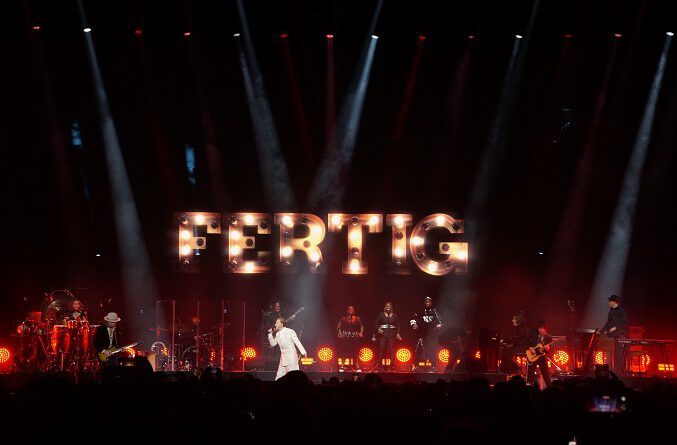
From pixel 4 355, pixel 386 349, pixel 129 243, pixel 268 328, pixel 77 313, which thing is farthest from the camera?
pixel 129 243

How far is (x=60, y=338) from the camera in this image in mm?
19453

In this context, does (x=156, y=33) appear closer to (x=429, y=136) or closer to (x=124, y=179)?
(x=124, y=179)

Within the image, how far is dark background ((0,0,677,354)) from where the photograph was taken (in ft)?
73.6

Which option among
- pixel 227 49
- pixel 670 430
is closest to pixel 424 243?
pixel 227 49

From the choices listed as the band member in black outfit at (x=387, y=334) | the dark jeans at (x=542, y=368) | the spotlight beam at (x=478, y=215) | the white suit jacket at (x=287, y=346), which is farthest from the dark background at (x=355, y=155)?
the white suit jacket at (x=287, y=346)

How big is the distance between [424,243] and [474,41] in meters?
5.46

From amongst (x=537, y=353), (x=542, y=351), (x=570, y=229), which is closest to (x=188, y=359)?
(x=537, y=353)

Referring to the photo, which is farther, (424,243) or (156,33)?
(424,243)

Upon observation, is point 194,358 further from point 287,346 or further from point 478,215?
point 478,215

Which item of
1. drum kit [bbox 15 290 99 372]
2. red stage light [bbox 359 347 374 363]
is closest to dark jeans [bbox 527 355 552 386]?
red stage light [bbox 359 347 374 363]

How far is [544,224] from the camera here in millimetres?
23516

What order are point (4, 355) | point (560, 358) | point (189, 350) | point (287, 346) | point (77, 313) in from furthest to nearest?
point (4, 355) < point (560, 358) < point (189, 350) < point (77, 313) < point (287, 346)

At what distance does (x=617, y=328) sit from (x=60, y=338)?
12388mm

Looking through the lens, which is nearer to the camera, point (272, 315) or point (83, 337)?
point (83, 337)
